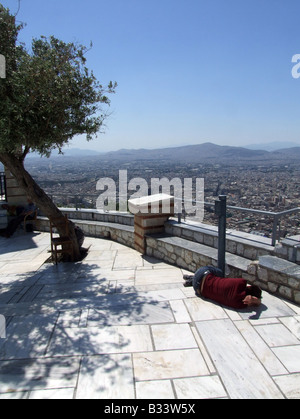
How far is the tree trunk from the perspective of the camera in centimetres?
616

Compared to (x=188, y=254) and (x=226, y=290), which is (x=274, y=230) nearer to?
(x=226, y=290)

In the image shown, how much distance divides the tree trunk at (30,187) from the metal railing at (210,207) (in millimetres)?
2599

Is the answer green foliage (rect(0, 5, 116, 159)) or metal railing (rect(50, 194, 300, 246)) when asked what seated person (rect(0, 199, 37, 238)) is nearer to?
metal railing (rect(50, 194, 300, 246))

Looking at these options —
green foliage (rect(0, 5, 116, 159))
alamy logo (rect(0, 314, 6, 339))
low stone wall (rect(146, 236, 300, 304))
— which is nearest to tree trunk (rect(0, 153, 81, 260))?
green foliage (rect(0, 5, 116, 159))

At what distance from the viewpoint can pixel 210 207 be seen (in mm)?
5688

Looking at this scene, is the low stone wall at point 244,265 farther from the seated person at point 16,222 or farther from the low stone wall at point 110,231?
the seated person at point 16,222

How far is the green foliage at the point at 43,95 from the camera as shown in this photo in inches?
191

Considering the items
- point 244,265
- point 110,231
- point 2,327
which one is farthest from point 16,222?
point 244,265

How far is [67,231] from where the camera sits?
7062mm

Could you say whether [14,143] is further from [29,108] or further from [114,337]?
[114,337]

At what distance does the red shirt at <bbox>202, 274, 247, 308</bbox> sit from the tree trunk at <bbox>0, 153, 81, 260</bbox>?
4.01 m
